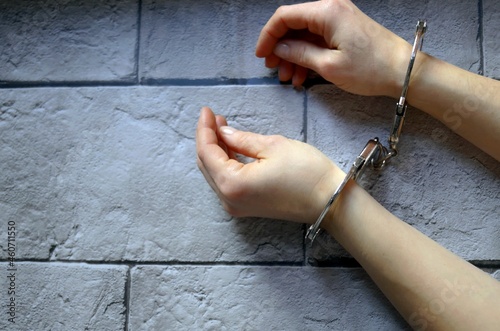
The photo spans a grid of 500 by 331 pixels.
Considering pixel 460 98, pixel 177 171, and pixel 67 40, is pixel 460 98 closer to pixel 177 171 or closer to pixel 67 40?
pixel 177 171

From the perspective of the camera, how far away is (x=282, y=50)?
2.99 ft

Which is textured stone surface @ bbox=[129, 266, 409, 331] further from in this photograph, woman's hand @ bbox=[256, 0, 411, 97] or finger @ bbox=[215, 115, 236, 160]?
woman's hand @ bbox=[256, 0, 411, 97]

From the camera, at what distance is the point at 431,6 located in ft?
3.10

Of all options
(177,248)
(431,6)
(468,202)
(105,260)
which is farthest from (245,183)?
(431,6)

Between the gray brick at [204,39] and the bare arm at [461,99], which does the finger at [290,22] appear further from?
the bare arm at [461,99]

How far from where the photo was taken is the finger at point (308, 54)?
86cm

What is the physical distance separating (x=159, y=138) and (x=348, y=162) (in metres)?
0.40

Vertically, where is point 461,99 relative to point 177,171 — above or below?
above

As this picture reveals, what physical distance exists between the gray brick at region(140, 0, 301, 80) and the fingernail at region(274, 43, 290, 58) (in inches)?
2.3

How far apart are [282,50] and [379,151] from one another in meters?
0.28

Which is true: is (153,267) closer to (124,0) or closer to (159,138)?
(159,138)

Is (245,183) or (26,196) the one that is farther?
(26,196)

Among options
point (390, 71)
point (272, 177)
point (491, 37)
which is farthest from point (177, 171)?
point (491, 37)
